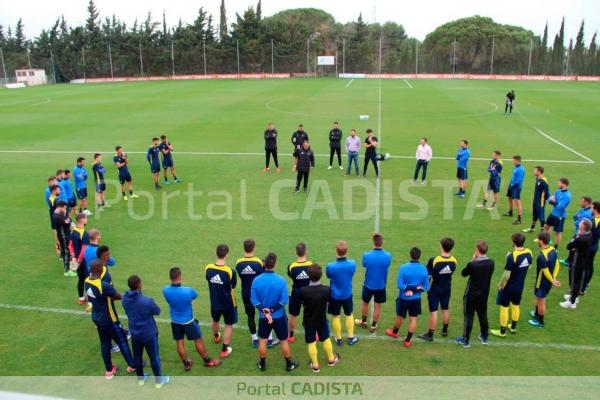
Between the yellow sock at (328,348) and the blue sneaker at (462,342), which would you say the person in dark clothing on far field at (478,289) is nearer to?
the blue sneaker at (462,342)

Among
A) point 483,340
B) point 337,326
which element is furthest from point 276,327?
point 483,340

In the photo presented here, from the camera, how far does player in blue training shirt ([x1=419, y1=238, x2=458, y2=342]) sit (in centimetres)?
748

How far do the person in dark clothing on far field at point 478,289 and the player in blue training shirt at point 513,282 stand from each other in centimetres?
37

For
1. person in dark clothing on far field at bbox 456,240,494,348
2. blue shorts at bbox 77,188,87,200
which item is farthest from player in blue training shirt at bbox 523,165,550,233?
blue shorts at bbox 77,188,87,200

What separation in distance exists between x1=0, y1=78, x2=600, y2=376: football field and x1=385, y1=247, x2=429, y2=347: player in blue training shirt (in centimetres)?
46

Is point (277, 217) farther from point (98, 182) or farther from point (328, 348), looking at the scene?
point (328, 348)

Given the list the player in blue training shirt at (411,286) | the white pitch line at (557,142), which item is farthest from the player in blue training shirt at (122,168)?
the white pitch line at (557,142)

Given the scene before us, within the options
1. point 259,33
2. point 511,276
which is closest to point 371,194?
point 511,276

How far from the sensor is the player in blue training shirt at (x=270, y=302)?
6750 millimetres

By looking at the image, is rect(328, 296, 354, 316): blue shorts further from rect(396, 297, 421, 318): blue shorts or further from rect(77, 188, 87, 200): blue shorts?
rect(77, 188, 87, 200): blue shorts

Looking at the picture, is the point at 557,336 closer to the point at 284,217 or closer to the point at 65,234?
the point at 284,217

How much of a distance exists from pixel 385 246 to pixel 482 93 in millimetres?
38926

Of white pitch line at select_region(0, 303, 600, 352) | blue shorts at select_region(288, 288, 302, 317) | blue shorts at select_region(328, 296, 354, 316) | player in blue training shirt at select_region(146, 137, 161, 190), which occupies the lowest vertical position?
white pitch line at select_region(0, 303, 600, 352)

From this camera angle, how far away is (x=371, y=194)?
50.6 ft
